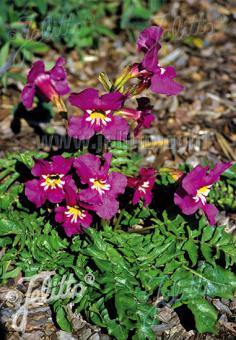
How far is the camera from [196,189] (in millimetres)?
3098

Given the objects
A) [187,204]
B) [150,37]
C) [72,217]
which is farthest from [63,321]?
Answer: [150,37]

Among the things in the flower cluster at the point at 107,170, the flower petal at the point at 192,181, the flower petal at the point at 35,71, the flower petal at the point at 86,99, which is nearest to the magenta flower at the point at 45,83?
the flower petal at the point at 35,71

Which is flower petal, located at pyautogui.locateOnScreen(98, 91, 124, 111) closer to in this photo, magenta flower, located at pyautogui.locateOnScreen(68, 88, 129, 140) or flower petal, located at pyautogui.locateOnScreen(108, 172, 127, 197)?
magenta flower, located at pyautogui.locateOnScreen(68, 88, 129, 140)

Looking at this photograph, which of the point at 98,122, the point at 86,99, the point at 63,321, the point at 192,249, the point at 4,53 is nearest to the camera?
the point at 86,99

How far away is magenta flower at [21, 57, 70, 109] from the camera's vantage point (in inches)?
134

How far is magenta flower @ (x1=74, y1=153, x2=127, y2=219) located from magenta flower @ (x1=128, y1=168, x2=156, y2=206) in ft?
0.33

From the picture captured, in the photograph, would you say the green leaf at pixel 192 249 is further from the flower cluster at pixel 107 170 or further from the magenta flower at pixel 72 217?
the magenta flower at pixel 72 217

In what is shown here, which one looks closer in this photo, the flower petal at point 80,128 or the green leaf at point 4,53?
the flower petal at point 80,128

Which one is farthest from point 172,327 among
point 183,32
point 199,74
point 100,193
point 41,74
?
point 183,32

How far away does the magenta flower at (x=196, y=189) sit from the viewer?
10.1 ft

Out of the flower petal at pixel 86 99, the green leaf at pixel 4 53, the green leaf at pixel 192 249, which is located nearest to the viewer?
the flower petal at pixel 86 99

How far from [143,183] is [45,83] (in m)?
0.78

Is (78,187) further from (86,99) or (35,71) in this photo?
(35,71)

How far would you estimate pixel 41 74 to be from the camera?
3.47 m
